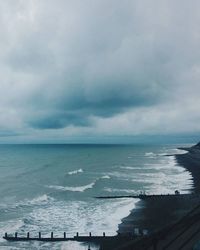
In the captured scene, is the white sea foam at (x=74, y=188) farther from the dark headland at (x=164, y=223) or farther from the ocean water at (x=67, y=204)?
the dark headland at (x=164, y=223)

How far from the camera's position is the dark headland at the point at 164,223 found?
1701cm

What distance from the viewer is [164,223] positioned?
3850 cm

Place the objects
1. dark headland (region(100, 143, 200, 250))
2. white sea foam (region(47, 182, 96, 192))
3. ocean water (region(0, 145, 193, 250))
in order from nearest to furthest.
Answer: dark headland (region(100, 143, 200, 250)) < ocean water (region(0, 145, 193, 250)) < white sea foam (region(47, 182, 96, 192))

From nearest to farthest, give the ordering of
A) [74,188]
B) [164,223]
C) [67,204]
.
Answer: [164,223] < [67,204] < [74,188]

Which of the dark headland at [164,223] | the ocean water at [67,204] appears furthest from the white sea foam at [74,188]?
the dark headland at [164,223]

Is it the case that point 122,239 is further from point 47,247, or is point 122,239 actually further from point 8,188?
point 8,188

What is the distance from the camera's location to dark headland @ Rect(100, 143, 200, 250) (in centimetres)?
1701

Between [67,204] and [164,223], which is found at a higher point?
[164,223]

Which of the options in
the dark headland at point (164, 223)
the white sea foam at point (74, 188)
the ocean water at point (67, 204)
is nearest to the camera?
the dark headland at point (164, 223)

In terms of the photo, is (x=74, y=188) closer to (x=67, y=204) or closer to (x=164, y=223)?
(x=67, y=204)

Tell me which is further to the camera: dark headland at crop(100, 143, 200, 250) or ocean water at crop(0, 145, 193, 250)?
ocean water at crop(0, 145, 193, 250)

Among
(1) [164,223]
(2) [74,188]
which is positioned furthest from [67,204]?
(1) [164,223]

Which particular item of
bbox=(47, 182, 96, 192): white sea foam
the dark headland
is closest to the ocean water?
bbox=(47, 182, 96, 192): white sea foam

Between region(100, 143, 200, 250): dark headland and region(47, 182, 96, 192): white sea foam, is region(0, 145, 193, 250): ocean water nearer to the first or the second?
region(47, 182, 96, 192): white sea foam
